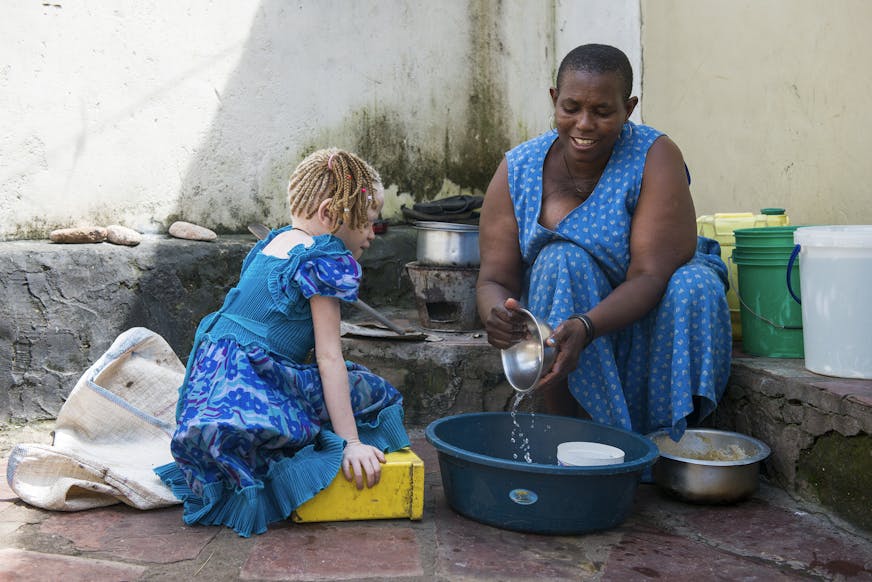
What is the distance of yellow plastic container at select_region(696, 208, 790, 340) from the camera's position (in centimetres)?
355

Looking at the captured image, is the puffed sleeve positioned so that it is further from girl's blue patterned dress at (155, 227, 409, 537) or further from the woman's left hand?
the woman's left hand

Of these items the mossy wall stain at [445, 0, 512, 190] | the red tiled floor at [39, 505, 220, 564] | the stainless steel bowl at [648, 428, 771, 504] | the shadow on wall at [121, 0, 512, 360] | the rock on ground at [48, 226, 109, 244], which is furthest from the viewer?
the mossy wall stain at [445, 0, 512, 190]

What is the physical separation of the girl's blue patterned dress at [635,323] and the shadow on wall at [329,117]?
5.18 ft

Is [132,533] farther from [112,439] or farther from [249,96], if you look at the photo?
[249,96]

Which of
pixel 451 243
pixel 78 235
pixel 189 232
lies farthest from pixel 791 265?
pixel 78 235

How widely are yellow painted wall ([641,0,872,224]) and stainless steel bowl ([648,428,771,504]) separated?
46.2 inches

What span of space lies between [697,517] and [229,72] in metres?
2.80

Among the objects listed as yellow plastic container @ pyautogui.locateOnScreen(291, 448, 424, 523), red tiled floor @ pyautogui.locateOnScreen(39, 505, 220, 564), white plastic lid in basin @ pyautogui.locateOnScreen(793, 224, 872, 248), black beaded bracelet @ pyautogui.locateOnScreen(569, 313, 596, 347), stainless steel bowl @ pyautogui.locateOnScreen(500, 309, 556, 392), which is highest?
white plastic lid in basin @ pyautogui.locateOnScreen(793, 224, 872, 248)

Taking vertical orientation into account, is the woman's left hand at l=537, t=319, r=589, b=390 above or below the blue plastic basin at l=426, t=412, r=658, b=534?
above

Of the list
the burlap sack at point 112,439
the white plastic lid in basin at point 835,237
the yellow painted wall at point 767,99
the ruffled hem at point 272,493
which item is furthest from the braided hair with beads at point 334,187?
the yellow painted wall at point 767,99

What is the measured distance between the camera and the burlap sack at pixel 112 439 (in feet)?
8.61

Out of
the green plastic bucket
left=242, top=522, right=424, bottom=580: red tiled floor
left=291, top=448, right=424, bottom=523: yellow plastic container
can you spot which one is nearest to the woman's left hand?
left=291, top=448, right=424, bottom=523: yellow plastic container

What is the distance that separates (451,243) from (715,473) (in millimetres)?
1718

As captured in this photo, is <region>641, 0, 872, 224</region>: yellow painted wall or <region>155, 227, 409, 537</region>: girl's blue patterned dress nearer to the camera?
<region>155, 227, 409, 537</region>: girl's blue patterned dress
